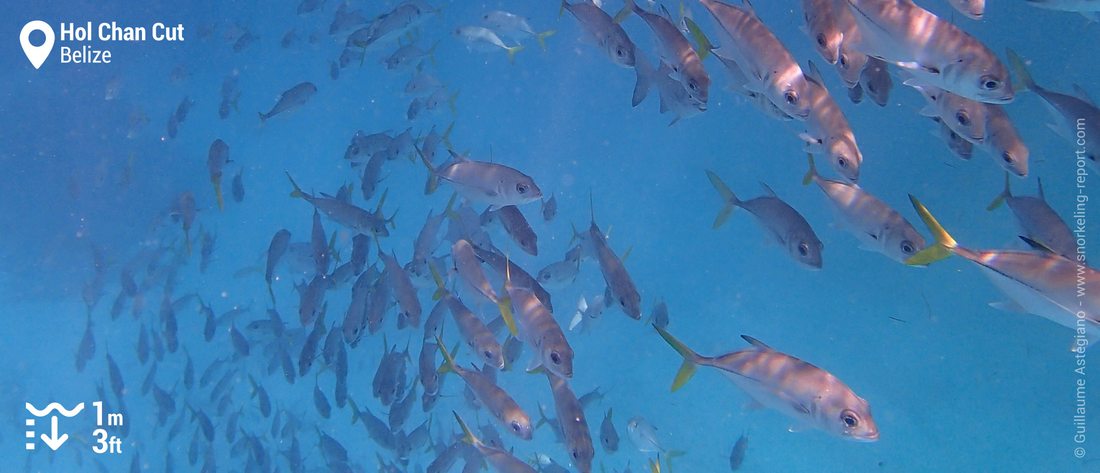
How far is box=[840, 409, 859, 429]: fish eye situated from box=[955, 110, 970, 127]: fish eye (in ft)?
4.46

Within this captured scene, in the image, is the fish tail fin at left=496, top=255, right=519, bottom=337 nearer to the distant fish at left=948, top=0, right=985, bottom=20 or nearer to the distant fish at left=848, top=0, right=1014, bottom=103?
the distant fish at left=848, top=0, right=1014, bottom=103

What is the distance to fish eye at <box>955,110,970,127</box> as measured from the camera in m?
3.00

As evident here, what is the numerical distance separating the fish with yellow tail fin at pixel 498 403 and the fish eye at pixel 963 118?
7.95 feet

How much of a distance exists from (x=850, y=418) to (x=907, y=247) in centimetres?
108

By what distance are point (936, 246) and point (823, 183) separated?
1187mm

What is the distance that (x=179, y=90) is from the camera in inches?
591

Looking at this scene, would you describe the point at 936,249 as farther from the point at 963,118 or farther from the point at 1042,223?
the point at 1042,223

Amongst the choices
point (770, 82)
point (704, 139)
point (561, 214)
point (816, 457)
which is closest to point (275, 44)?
point (561, 214)

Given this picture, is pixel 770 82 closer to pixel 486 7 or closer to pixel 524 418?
pixel 524 418

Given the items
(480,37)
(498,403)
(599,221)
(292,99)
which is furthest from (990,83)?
(599,221)

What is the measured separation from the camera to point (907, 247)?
3.40m

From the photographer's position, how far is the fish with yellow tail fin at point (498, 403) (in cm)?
351

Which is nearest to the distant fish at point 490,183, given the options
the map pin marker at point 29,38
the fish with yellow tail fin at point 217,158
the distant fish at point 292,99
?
the fish with yellow tail fin at point 217,158

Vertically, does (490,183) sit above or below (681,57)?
below
